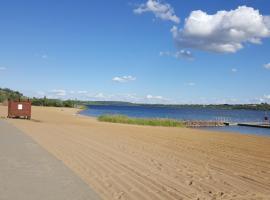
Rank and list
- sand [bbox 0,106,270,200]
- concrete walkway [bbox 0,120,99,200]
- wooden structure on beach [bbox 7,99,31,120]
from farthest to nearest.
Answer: wooden structure on beach [bbox 7,99,31,120] → sand [bbox 0,106,270,200] → concrete walkway [bbox 0,120,99,200]

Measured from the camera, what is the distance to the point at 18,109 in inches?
1544

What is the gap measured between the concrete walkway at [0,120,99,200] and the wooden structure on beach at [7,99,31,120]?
90.2 feet

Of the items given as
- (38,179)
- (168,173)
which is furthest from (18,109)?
(38,179)

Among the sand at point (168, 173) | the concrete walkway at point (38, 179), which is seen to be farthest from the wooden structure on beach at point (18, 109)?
the concrete walkway at point (38, 179)

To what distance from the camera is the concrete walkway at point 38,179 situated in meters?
6.92

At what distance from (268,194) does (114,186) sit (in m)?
2.97

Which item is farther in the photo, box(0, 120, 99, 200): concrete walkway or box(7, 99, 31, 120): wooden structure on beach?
box(7, 99, 31, 120): wooden structure on beach

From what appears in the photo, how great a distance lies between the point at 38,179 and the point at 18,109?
106 ft

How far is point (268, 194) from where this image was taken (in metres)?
7.75

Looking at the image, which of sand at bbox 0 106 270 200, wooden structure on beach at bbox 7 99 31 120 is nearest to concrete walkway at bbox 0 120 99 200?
sand at bbox 0 106 270 200

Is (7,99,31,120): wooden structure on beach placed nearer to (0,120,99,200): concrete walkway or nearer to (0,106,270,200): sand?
(0,106,270,200): sand

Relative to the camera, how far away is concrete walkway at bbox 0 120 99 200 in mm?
6918

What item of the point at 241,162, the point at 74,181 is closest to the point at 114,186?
the point at 74,181

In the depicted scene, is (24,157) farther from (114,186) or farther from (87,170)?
(114,186)
